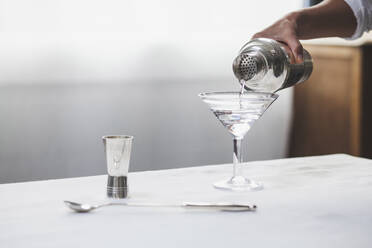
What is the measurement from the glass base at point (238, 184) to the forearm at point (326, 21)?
58 cm

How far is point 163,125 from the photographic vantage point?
259cm

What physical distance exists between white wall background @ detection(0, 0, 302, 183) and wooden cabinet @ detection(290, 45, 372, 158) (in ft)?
0.98

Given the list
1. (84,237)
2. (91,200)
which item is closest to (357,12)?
(91,200)

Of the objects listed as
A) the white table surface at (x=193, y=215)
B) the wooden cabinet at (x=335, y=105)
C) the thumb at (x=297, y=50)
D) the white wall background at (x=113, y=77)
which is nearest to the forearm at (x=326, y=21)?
the thumb at (x=297, y=50)

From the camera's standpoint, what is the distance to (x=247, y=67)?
1.19 meters

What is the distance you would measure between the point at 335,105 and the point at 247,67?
69.1 inches

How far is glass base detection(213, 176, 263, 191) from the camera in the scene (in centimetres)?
104

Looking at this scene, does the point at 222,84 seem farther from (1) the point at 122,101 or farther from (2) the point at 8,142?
(2) the point at 8,142

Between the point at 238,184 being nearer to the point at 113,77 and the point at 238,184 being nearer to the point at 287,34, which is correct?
the point at 287,34

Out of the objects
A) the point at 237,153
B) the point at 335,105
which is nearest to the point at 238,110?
the point at 237,153

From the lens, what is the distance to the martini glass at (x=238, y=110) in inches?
40.4

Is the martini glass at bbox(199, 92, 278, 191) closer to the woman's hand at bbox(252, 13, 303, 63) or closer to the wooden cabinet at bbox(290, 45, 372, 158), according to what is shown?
the woman's hand at bbox(252, 13, 303, 63)

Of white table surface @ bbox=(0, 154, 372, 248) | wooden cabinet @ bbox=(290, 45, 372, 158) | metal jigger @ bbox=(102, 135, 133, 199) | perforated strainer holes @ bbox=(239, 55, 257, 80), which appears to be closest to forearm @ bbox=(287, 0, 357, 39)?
perforated strainer holes @ bbox=(239, 55, 257, 80)

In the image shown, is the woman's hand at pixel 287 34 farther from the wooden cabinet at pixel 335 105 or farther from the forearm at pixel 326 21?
the wooden cabinet at pixel 335 105
